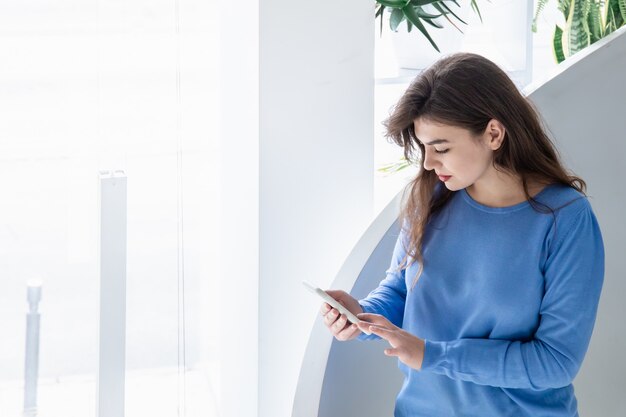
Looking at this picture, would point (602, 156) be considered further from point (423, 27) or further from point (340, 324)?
point (340, 324)

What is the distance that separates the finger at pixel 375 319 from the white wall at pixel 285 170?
1.55 ft

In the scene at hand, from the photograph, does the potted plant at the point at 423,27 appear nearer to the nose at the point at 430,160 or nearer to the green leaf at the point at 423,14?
the green leaf at the point at 423,14

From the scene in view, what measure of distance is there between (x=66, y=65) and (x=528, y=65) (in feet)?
3.48

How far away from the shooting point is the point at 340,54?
67.8 inches

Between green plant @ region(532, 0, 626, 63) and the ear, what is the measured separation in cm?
72

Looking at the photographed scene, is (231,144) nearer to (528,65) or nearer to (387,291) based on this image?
(387,291)

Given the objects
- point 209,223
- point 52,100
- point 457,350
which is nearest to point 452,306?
point 457,350

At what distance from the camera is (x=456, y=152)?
1.24 m

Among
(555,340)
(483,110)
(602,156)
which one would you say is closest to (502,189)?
(483,110)

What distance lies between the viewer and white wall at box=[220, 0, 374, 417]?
5.51 ft

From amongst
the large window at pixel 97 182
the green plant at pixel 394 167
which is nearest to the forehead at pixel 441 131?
the large window at pixel 97 182

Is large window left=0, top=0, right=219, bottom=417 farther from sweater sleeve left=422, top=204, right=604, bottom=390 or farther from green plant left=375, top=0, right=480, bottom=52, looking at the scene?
sweater sleeve left=422, top=204, right=604, bottom=390

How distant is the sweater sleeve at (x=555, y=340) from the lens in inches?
45.9

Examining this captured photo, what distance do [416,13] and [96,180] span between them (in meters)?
0.78
